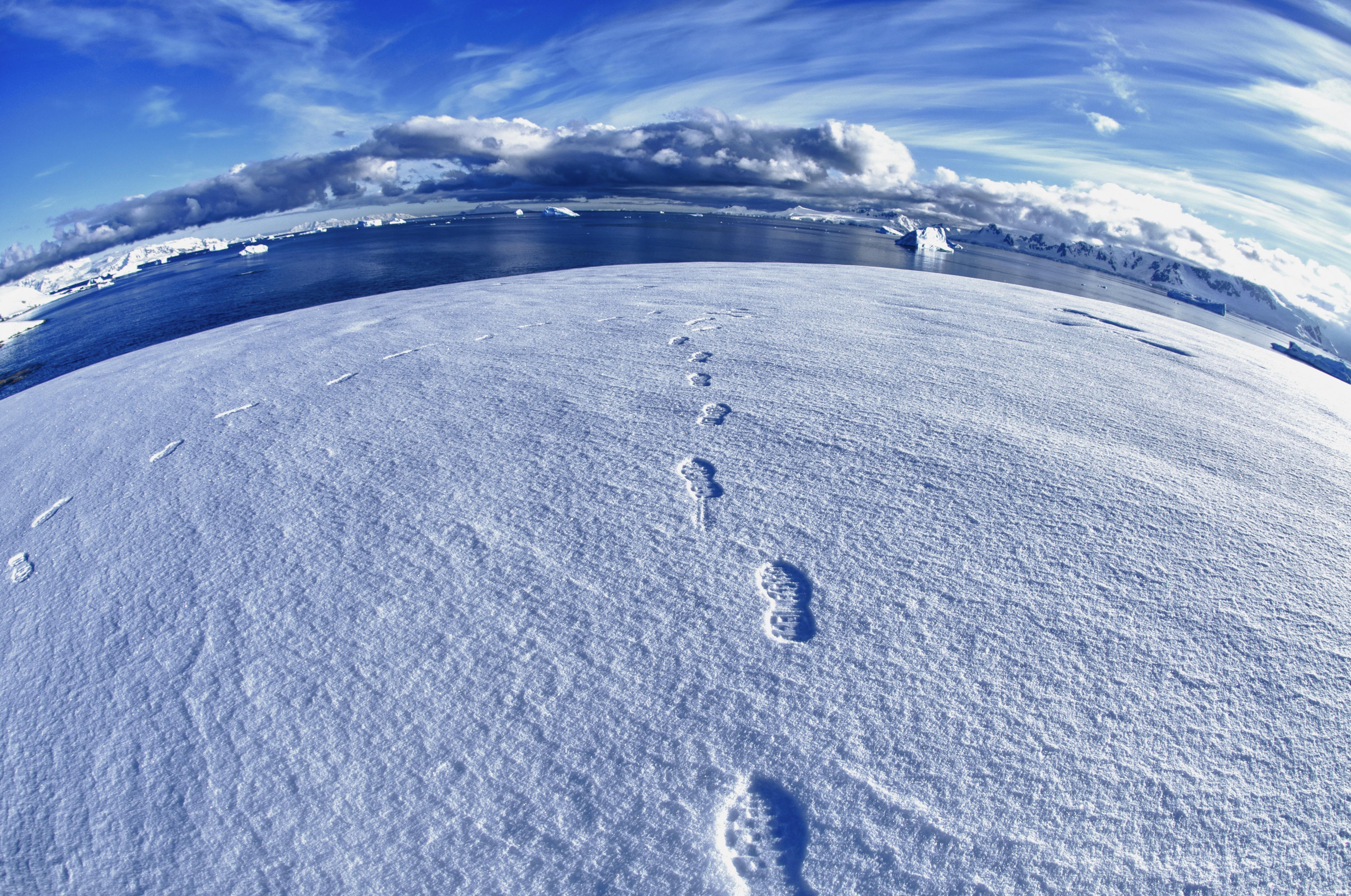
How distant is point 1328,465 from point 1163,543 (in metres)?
1.83

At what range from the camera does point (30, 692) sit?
73.9 inches

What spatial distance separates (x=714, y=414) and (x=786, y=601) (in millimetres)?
1553

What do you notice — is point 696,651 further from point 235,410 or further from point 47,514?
point 235,410

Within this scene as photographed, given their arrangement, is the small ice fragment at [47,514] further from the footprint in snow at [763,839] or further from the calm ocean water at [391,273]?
the calm ocean water at [391,273]

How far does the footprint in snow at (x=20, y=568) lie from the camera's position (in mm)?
2518

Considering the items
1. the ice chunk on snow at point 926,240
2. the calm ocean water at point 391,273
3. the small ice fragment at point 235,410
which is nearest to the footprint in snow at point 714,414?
the small ice fragment at point 235,410

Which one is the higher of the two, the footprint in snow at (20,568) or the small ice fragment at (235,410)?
the small ice fragment at (235,410)

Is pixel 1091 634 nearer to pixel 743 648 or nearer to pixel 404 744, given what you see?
pixel 743 648

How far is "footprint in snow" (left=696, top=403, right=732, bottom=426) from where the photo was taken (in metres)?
3.14

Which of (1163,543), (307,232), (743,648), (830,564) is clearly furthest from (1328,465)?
(307,232)

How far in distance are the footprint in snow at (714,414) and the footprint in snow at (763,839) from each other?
6.62 ft

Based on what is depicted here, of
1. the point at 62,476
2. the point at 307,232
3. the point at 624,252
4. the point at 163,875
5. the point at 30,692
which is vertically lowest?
the point at 624,252

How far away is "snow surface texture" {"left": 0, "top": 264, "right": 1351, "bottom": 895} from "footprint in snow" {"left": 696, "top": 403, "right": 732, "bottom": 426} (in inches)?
0.9

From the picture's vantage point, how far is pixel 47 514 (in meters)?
3.03
